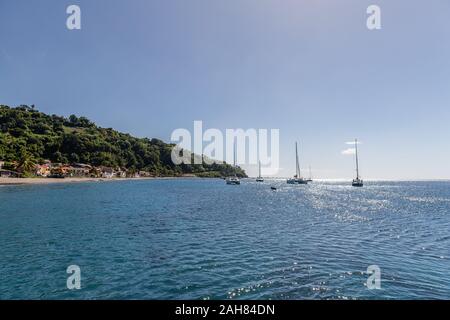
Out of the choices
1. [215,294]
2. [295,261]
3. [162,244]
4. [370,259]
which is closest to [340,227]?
[370,259]

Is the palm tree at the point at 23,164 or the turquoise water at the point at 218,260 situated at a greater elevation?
the palm tree at the point at 23,164

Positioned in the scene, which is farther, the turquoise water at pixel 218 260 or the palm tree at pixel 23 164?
the palm tree at pixel 23 164

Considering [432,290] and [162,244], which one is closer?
[432,290]

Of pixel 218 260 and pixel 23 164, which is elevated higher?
pixel 23 164

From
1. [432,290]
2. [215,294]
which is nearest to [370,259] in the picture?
[432,290]

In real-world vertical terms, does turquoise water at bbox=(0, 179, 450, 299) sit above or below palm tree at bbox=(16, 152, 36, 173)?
below

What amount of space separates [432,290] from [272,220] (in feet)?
86.6

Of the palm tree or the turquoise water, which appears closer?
the turquoise water

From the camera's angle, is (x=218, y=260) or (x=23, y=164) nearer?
(x=218, y=260)

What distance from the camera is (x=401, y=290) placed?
16484 millimetres
